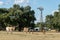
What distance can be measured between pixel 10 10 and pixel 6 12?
221cm

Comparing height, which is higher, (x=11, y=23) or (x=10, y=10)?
(x=10, y=10)

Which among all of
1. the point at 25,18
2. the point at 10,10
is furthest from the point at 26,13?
the point at 10,10

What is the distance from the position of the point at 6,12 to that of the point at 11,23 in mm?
10167

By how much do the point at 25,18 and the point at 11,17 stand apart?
6.07 metres

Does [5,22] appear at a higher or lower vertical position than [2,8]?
lower

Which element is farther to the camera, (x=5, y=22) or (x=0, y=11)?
(x=0, y=11)

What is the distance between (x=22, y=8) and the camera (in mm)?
104562

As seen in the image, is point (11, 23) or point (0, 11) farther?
point (0, 11)

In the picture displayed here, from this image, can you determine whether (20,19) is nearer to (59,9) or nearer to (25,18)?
(25,18)

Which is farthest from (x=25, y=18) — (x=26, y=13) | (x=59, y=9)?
(x=59, y=9)

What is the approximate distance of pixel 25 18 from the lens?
324 ft

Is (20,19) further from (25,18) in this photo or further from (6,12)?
(6,12)

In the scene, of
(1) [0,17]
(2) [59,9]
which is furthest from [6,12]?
(2) [59,9]

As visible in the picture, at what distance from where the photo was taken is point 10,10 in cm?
10438
